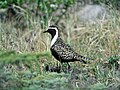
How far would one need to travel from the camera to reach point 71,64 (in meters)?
8.89

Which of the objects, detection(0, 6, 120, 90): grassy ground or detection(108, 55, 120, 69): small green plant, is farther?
detection(108, 55, 120, 69): small green plant

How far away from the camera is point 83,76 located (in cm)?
795

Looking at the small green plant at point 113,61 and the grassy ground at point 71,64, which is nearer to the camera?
the grassy ground at point 71,64

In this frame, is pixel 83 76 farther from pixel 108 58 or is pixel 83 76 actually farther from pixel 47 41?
pixel 47 41

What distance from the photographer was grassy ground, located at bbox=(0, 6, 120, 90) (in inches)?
227

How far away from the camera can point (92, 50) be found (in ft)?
32.8

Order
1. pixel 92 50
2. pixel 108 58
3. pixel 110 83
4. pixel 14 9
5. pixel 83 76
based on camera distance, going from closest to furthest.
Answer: pixel 110 83
pixel 83 76
pixel 108 58
pixel 92 50
pixel 14 9

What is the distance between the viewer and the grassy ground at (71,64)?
577 cm

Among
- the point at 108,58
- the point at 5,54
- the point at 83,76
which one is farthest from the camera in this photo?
the point at 108,58

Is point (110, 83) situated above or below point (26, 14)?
below

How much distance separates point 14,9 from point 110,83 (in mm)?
6385

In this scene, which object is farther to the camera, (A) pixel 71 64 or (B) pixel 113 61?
(A) pixel 71 64

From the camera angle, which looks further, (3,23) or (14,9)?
(14,9)

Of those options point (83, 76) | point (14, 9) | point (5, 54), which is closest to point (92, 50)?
point (83, 76)
